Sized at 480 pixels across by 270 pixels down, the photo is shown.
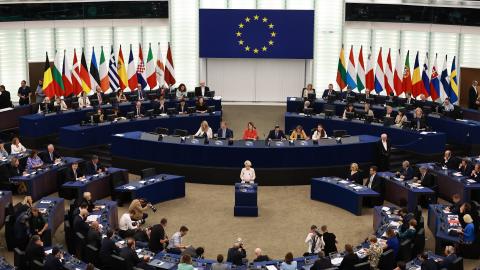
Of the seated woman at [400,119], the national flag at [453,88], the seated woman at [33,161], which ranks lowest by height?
the seated woman at [33,161]

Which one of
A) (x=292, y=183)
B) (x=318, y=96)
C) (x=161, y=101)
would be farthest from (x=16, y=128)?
(x=318, y=96)

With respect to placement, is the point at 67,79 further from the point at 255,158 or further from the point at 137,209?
the point at 137,209

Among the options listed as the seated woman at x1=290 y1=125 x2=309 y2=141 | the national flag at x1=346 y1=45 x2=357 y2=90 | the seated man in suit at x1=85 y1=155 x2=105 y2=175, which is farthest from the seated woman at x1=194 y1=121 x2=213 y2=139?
the national flag at x1=346 y1=45 x2=357 y2=90

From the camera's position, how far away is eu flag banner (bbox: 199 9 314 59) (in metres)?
39.3

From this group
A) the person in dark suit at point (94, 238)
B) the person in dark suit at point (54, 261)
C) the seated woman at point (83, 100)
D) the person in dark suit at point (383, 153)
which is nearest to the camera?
the person in dark suit at point (54, 261)

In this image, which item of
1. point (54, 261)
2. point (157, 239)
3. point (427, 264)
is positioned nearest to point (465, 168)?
point (427, 264)

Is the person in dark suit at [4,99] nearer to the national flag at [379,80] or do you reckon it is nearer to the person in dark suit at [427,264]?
the national flag at [379,80]

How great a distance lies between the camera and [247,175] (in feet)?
82.6

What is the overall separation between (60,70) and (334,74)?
1513cm

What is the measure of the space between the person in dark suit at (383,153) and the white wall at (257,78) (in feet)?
43.7

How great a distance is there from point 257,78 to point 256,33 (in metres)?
2.75

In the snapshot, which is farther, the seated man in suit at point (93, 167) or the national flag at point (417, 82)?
the national flag at point (417, 82)

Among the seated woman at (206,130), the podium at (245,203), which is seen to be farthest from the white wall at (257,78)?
the podium at (245,203)

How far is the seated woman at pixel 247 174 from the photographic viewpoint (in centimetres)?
2517
